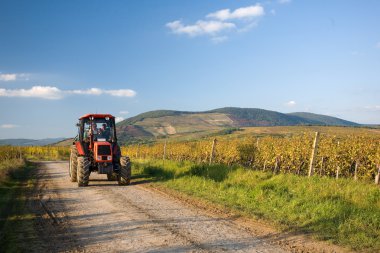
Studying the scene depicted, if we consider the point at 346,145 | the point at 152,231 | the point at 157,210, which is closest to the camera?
the point at 152,231

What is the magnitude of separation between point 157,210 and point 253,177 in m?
4.94

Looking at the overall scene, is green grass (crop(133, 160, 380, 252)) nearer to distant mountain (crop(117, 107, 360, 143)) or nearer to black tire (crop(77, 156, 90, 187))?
black tire (crop(77, 156, 90, 187))

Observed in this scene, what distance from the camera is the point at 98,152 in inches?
561

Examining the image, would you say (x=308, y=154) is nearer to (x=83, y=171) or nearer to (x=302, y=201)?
(x=302, y=201)

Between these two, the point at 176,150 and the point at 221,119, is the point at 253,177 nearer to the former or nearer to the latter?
the point at 176,150

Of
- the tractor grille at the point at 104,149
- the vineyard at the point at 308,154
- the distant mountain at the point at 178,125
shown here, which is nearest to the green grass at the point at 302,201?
the tractor grille at the point at 104,149

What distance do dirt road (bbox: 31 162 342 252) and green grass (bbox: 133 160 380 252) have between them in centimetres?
117

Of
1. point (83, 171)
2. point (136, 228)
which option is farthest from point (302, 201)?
point (83, 171)

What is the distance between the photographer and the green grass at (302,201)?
22.0 feet

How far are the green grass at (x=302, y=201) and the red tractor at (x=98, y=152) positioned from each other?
1.72 metres

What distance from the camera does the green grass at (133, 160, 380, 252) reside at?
6.70m

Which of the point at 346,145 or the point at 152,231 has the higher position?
the point at 346,145

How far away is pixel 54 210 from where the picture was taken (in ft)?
29.3

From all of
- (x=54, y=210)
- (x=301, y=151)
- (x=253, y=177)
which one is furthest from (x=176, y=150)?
(x=54, y=210)
